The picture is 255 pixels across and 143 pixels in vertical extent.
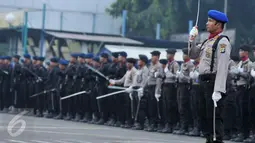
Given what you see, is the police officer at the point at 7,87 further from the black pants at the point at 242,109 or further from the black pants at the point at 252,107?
the black pants at the point at 252,107

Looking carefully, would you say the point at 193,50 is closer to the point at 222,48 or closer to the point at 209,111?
the point at 222,48

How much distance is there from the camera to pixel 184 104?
18047 mm

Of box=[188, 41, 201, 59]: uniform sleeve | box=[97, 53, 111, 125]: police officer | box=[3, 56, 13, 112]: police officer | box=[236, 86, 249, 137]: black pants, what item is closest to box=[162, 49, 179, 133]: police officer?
box=[236, 86, 249, 137]: black pants

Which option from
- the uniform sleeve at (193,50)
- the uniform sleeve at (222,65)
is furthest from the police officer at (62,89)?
the uniform sleeve at (222,65)

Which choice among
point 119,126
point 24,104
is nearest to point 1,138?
point 119,126

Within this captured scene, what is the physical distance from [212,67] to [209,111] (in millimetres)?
562

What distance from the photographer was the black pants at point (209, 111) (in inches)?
403

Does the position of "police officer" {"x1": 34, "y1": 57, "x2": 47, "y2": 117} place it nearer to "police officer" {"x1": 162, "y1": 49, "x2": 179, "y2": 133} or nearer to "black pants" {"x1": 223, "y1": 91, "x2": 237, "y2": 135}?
"police officer" {"x1": 162, "y1": 49, "x2": 179, "y2": 133}

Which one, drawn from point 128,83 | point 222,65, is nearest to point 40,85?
point 128,83

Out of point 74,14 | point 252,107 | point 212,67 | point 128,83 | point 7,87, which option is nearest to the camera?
point 212,67

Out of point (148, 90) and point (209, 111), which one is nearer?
point (209, 111)

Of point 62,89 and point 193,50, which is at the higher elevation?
point 193,50

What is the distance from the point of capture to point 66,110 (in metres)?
23.5

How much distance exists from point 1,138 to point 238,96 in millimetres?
5440
